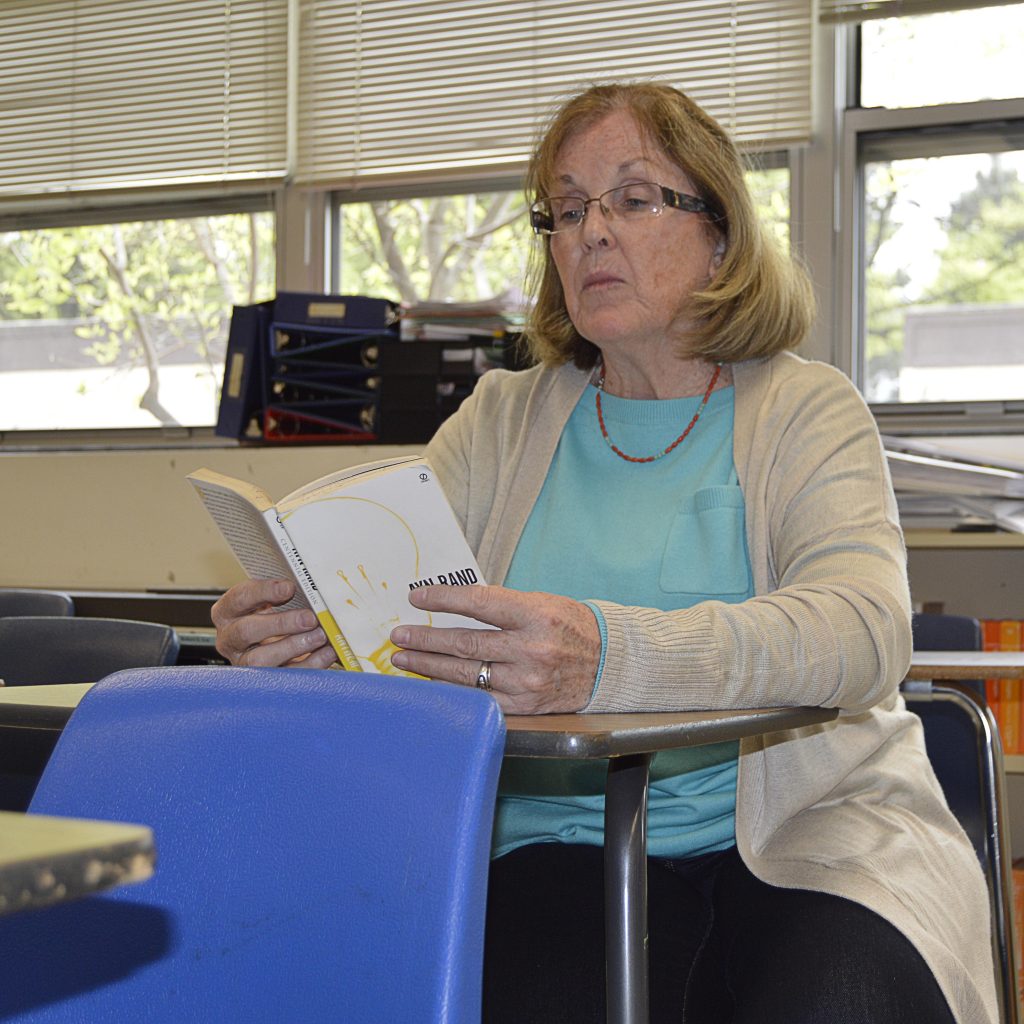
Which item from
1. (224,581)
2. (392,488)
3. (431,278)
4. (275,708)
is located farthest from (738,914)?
(431,278)

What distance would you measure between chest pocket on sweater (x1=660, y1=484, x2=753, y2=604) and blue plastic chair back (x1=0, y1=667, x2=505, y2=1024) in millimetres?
678

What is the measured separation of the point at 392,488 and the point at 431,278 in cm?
243

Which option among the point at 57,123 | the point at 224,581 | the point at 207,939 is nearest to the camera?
the point at 207,939

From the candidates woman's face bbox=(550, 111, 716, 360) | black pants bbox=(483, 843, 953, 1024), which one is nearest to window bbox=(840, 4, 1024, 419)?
woman's face bbox=(550, 111, 716, 360)

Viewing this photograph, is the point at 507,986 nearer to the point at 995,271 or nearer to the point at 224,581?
the point at 224,581

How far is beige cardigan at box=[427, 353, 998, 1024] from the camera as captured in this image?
1184 mm

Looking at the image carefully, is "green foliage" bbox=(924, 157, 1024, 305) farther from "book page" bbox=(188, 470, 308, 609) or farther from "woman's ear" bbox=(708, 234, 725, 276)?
"book page" bbox=(188, 470, 308, 609)

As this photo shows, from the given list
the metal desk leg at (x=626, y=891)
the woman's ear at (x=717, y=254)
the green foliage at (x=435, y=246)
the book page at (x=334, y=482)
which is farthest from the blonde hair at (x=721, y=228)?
the green foliage at (x=435, y=246)

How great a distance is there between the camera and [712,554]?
1478 millimetres

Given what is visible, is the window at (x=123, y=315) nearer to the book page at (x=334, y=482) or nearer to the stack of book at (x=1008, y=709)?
the stack of book at (x=1008, y=709)

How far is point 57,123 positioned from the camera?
12.9 feet

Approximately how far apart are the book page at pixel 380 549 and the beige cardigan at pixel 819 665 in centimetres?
17

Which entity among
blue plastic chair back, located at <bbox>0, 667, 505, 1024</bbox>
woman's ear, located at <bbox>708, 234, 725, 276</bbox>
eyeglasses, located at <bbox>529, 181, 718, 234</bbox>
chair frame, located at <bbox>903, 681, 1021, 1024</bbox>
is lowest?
chair frame, located at <bbox>903, 681, 1021, 1024</bbox>

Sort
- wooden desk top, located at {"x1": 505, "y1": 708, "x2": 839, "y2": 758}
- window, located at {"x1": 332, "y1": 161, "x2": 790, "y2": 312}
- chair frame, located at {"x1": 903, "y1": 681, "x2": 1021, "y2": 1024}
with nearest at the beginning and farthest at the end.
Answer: wooden desk top, located at {"x1": 505, "y1": 708, "x2": 839, "y2": 758}, chair frame, located at {"x1": 903, "y1": 681, "x2": 1021, "y2": 1024}, window, located at {"x1": 332, "y1": 161, "x2": 790, "y2": 312}
